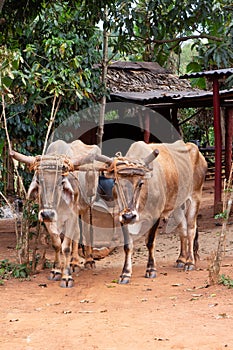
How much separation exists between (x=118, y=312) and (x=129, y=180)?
1878mm

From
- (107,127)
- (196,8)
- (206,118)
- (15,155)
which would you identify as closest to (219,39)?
(196,8)

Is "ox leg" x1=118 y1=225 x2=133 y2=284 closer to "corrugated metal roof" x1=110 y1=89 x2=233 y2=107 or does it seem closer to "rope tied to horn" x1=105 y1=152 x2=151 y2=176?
"rope tied to horn" x1=105 y1=152 x2=151 y2=176

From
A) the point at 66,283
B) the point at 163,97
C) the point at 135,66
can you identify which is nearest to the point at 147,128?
the point at 163,97

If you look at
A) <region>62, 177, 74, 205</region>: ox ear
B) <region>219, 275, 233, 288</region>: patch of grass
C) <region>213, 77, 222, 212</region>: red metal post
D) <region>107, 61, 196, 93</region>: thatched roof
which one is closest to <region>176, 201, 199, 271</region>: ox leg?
<region>219, 275, 233, 288</region>: patch of grass

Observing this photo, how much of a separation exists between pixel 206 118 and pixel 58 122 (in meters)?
10.2

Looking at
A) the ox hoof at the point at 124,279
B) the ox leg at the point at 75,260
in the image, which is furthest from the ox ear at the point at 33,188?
the ox hoof at the point at 124,279

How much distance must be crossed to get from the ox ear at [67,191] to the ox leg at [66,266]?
468 millimetres

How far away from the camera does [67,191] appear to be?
7.58 meters

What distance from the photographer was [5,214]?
14.3 metres

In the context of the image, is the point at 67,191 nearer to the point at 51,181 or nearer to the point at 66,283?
the point at 51,181

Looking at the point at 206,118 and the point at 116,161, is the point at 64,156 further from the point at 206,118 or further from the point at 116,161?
the point at 206,118

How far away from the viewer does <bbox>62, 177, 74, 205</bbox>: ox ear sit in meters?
7.48

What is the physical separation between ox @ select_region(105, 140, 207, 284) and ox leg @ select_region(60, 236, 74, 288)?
61cm

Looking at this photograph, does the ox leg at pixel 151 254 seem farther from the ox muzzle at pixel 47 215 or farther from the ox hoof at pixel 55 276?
the ox muzzle at pixel 47 215
